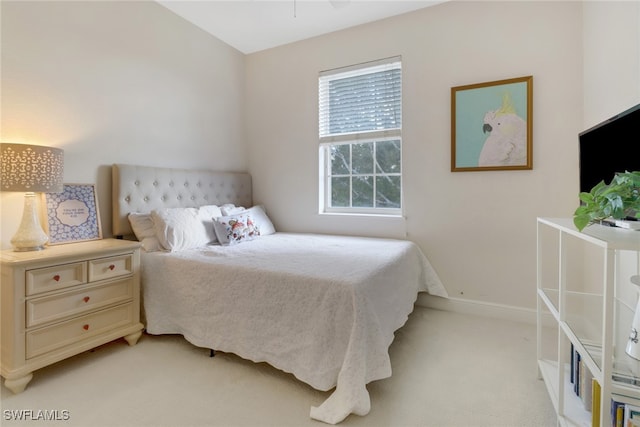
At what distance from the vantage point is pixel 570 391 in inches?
52.3

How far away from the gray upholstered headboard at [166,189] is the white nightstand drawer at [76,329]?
648 mm

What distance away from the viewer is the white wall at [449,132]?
2.20 metres

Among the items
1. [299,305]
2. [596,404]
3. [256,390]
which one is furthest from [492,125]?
[256,390]

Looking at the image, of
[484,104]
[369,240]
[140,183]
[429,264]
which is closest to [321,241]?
[369,240]

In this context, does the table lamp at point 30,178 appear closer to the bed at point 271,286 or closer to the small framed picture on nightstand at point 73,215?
the small framed picture on nightstand at point 73,215

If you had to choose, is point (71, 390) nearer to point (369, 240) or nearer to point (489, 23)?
point (369, 240)

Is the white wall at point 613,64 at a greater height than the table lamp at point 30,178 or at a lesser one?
greater

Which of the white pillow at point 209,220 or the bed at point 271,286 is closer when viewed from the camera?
the bed at point 271,286

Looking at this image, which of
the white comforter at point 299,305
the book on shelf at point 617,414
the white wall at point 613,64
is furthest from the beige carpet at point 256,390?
the white wall at point 613,64

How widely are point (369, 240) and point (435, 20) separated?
1.99m

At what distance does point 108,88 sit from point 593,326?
3250mm

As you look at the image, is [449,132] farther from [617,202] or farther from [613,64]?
[617,202]

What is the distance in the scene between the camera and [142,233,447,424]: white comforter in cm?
140

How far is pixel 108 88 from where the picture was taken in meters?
2.26
